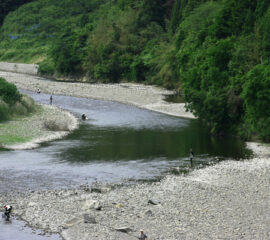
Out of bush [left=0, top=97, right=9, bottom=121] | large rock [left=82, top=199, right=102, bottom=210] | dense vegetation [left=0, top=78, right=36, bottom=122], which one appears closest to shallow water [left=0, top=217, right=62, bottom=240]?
large rock [left=82, top=199, right=102, bottom=210]

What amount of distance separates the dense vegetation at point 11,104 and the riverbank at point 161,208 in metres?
29.2

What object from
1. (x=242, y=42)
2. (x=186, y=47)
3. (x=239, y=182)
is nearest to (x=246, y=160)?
(x=239, y=182)

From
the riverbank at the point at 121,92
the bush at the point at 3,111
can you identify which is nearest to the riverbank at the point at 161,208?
the bush at the point at 3,111

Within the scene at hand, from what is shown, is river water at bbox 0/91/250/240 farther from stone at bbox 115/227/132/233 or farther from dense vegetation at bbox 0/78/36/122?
dense vegetation at bbox 0/78/36/122

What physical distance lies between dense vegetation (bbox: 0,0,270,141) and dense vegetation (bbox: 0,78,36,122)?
859 inches

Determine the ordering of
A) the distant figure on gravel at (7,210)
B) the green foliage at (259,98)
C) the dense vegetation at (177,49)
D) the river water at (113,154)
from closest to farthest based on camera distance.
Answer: the distant figure on gravel at (7,210) < the river water at (113,154) < the green foliage at (259,98) < the dense vegetation at (177,49)

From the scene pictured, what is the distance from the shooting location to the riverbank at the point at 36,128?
55.2 m

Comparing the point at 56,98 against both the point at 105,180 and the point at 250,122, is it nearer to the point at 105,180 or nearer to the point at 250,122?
the point at 250,122

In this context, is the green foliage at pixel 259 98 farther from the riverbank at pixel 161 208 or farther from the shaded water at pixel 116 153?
the riverbank at pixel 161 208

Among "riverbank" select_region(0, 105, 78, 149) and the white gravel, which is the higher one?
"riverbank" select_region(0, 105, 78, 149)

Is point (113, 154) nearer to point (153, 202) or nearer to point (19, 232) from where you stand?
point (153, 202)

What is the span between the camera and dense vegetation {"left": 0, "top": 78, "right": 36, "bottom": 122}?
2628 inches

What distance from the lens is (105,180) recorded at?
42844mm

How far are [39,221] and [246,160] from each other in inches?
922
